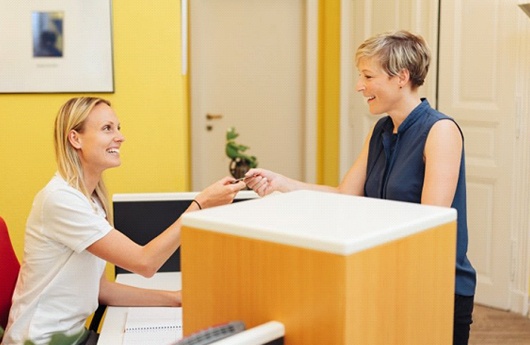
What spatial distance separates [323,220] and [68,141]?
4.74 ft

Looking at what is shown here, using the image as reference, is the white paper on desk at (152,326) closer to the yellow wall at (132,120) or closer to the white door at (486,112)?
the yellow wall at (132,120)

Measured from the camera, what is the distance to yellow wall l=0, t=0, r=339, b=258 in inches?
146

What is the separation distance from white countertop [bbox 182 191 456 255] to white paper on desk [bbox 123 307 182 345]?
2.76 feet

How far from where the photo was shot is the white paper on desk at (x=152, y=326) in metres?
2.18

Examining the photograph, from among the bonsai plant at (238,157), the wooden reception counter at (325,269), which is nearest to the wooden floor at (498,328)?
the bonsai plant at (238,157)

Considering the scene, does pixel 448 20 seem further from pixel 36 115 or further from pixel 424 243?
pixel 424 243

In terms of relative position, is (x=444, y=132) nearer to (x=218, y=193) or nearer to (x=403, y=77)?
(x=403, y=77)

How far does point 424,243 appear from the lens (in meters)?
1.24

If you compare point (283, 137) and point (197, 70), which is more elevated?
point (197, 70)

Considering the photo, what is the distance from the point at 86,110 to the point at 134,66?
4.12 ft

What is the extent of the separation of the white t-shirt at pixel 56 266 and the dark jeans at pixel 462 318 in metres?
0.94

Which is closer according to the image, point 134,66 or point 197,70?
point 134,66

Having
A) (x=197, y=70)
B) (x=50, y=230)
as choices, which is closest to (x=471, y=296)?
(x=50, y=230)

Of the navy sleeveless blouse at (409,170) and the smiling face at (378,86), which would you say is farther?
the smiling face at (378,86)
